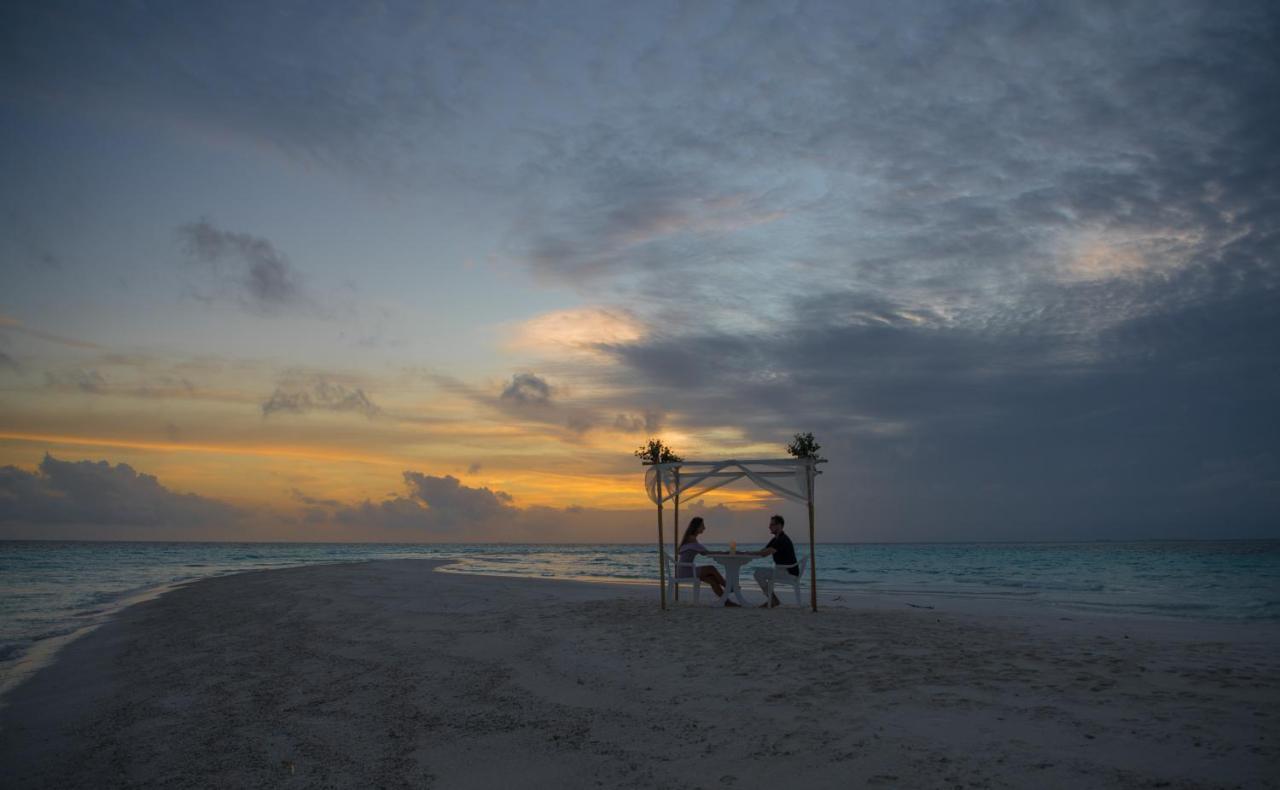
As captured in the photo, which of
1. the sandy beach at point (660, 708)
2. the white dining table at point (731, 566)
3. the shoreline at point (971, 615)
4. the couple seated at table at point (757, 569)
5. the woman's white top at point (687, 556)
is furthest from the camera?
the woman's white top at point (687, 556)

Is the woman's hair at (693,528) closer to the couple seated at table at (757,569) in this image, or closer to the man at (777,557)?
the couple seated at table at (757,569)

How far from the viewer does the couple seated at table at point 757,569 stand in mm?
14820

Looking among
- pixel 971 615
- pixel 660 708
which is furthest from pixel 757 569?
pixel 660 708

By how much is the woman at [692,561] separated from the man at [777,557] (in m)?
0.95

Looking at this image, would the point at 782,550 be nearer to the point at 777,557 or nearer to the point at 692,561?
the point at 777,557

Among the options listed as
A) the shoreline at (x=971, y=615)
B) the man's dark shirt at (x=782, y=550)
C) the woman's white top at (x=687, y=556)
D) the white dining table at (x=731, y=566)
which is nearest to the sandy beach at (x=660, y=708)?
the shoreline at (x=971, y=615)

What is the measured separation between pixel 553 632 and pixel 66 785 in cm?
677

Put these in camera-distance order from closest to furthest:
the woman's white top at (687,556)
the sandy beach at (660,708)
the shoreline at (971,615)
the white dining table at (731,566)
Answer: the sandy beach at (660,708) < the shoreline at (971,615) < the white dining table at (731,566) < the woman's white top at (687,556)

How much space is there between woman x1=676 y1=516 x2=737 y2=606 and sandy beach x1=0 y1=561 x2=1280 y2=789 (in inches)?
119

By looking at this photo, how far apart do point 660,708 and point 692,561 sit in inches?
345

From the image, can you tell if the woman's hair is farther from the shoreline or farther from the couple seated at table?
the shoreline

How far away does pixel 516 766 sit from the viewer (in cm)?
562

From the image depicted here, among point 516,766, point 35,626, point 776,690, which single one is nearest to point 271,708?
point 516,766

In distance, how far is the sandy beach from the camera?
5.34 m
